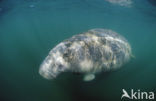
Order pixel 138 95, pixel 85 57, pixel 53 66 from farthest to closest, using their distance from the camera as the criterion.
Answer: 1. pixel 138 95
2. pixel 85 57
3. pixel 53 66

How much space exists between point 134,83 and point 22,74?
764 cm

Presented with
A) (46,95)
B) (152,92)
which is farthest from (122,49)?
(46,95)

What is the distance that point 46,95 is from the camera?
777 centimetres

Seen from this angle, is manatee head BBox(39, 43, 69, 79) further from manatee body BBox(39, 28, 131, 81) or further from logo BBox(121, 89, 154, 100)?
logo BBox(121, 89, 154, 100)

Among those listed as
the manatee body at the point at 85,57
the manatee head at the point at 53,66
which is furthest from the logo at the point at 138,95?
the manatee head at the point at 53,66

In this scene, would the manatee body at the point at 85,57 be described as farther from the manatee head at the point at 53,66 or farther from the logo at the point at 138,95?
the logo at the point at 138,95

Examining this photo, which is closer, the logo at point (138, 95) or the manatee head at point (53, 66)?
the manatee head at point (53, 66)

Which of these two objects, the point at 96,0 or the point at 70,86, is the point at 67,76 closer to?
the point at 70,86

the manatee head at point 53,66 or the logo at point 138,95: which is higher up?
the manatee head at point 53,66

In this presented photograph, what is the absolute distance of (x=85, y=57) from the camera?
229 inches

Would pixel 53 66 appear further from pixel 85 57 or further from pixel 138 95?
pixel 138 95

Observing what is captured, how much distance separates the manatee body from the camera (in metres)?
5.62

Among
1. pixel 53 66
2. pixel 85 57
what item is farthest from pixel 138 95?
pixel 53 66

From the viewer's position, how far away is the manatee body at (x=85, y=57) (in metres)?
5.62
